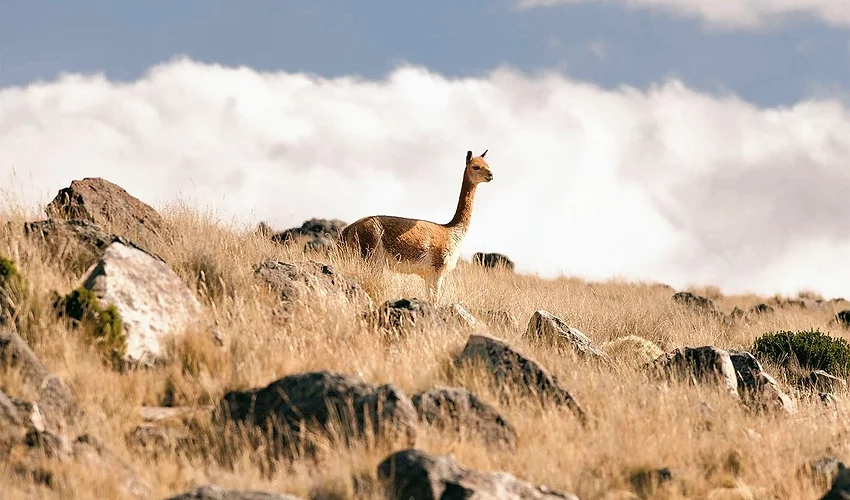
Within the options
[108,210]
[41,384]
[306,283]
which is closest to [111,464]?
[41,384]

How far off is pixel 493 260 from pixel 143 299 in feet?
81.2

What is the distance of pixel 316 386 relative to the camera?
345 inches

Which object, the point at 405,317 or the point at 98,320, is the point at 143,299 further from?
the point at 405,317

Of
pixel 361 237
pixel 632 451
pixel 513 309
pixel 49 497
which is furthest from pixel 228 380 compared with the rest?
pixel 513 309

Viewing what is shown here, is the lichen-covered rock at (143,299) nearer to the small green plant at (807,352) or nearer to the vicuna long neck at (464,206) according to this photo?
the vicuna long neck at (464,206)

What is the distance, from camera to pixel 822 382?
50.2ft

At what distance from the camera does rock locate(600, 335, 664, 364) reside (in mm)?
14695

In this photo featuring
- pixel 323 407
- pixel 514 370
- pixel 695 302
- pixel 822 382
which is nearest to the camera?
pixel 323 407

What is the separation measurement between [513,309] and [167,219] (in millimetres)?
5815

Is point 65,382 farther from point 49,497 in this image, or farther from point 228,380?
point 49,497

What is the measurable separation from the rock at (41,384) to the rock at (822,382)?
33.9 feet

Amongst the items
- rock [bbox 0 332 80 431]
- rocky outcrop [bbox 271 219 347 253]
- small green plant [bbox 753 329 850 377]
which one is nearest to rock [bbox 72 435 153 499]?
rock [bbox 0 332 80 431]

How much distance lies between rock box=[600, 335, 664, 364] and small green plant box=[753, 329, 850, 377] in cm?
287

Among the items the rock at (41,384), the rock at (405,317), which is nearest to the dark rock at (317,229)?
the rock at (405,317)
